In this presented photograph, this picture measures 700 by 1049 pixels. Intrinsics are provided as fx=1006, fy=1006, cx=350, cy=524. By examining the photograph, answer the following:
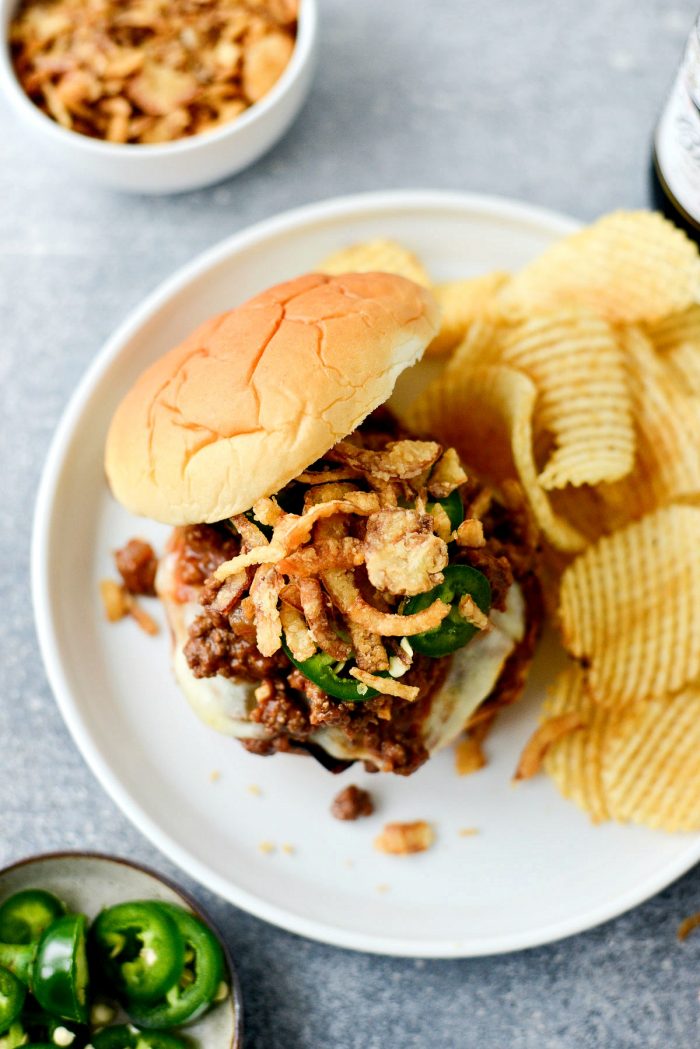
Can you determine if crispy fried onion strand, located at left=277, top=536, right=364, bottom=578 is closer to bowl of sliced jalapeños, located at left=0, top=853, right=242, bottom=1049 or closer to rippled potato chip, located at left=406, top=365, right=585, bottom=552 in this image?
rippled potato chip, located at left=406, top=365, right=585, bottom=552

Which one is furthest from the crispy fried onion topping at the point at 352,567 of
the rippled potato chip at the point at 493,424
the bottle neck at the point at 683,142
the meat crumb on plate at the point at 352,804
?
the bottle neck at the point at 683,142

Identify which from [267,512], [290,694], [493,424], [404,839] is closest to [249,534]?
[267,512]

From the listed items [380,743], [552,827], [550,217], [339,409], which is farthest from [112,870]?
[550,217]

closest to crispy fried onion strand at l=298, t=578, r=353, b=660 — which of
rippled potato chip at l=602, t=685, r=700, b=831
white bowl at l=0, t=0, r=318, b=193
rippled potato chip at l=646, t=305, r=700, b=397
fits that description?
rippled potato chip at l=602, t=685, r=700, b=831

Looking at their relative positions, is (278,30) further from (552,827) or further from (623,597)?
(552,827)

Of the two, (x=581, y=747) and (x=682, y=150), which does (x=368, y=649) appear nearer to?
(x=581, y=747)
